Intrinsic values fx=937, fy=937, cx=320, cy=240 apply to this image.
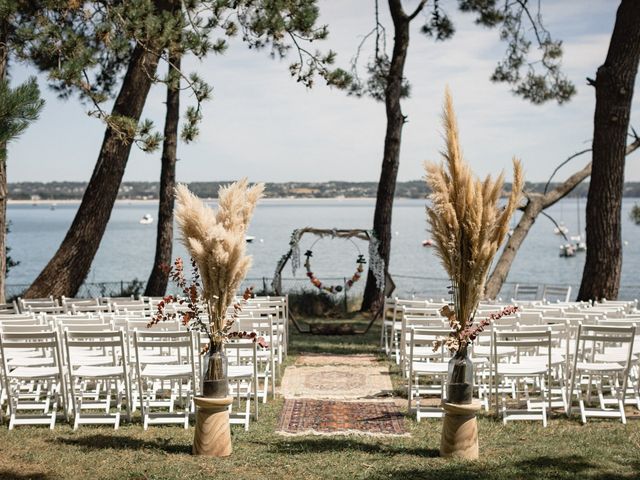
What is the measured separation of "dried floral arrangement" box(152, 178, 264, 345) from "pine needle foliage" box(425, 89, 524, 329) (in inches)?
62.4

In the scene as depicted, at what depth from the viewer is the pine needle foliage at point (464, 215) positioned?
25.4ft

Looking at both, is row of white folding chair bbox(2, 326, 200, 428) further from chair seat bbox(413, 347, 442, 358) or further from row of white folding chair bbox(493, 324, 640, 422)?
row of white folding chair bbox(493, 324, 640, 422)

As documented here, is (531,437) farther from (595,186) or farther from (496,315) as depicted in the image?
(595,186)

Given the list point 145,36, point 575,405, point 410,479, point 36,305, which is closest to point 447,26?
point 145,36

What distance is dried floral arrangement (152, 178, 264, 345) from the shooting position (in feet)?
25.7

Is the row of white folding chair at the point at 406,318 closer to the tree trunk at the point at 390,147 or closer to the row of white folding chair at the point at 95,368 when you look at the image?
the row of white folding chair at the point at 95,368

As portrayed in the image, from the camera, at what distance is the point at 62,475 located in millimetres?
7363

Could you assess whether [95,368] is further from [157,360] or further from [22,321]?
[22,321]

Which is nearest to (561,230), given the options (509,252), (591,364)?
(509,252)

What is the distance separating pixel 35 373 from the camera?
362 inches

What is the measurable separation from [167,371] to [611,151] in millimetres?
11867

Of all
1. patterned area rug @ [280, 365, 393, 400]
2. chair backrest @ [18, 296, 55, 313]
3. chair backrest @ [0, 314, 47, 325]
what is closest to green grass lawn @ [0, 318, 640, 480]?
chair backrest @ [0, 314, 47, 325]

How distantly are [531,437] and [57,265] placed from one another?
447 inches

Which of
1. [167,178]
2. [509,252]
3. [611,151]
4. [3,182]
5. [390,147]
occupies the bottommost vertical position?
[509,252]
